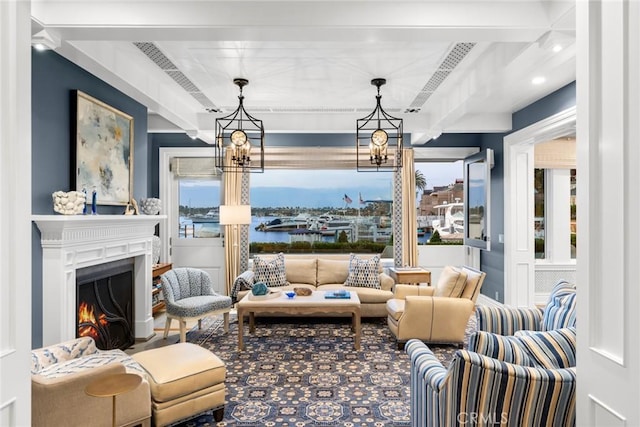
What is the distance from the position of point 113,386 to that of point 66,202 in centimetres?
159

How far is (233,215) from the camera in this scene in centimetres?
570

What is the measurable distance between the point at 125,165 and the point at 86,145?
73cm

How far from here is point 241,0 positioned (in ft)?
8.13

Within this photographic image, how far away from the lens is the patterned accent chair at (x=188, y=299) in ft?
13.7

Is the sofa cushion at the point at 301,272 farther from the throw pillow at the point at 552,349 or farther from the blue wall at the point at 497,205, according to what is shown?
the throw pillow at the point at 552,349

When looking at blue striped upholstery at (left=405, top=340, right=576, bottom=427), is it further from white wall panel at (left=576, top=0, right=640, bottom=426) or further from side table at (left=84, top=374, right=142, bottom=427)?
side table at (left=84, top=374, right=142, bottom=427)

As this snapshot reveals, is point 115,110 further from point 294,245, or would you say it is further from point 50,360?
point 294,245

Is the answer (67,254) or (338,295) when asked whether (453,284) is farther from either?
(67,254)

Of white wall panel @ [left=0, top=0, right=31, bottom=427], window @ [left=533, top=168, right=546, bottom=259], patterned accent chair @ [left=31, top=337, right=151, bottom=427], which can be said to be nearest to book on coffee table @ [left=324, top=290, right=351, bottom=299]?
patterned accent chair @ [left=31, top=337, right=151, bottom=427]

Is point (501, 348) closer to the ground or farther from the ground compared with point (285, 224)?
closer to the ground

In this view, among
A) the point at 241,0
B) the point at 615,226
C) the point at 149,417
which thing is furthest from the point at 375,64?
the point at 149,417

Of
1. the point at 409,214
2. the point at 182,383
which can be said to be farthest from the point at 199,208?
the point at 182,383

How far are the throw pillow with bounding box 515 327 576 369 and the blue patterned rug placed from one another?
1.22 meters

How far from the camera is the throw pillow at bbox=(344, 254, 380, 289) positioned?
5.50 m
